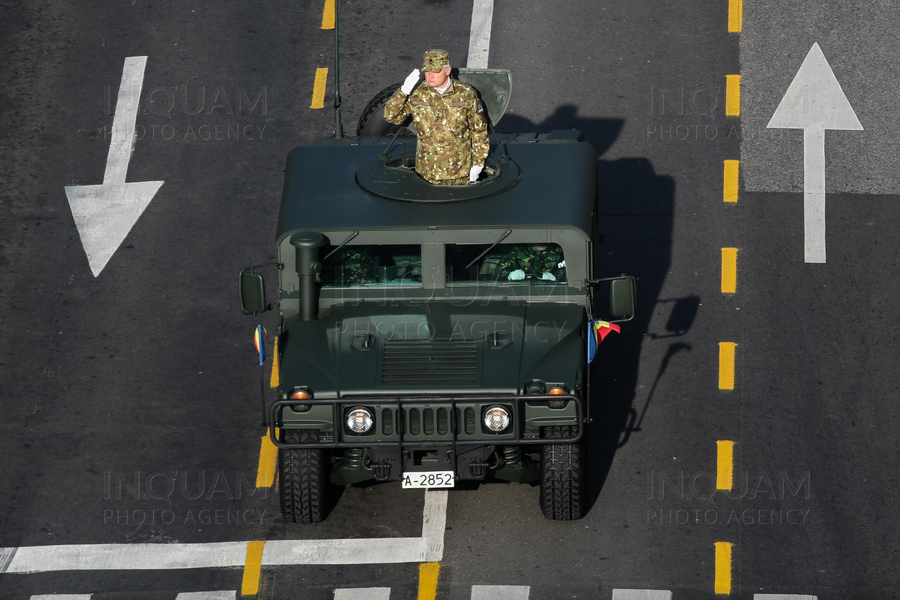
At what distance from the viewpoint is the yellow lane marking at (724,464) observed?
Result: 12609 millimetres

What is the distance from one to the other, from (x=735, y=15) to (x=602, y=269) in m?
5.33

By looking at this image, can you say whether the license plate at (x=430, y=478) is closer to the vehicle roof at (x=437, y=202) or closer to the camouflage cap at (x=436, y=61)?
the vehicle roof at (x=437, y=202)

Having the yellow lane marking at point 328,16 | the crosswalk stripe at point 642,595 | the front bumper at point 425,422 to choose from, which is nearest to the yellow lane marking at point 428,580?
the front bumper at point 425,422

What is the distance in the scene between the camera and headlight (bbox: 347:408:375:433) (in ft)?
36.3

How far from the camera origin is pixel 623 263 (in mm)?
15516

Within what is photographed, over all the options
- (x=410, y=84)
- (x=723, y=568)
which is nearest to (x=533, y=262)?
(x=410, y=84)

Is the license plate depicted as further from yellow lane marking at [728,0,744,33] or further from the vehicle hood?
yellow lane marking at [728,0,744,33]

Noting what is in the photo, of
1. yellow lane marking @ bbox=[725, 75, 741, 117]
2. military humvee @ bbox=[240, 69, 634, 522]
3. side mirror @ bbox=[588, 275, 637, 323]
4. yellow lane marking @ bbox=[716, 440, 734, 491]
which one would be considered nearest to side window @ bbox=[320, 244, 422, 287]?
military humvee @ bbox=[240, 69, 634, 522]

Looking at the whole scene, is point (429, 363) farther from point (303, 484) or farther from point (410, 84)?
point (410, 84)

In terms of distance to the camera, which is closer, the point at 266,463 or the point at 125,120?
the point at 266,463

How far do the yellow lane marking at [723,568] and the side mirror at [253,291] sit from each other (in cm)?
407

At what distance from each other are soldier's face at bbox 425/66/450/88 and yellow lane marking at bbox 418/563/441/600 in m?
3.90

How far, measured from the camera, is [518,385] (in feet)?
36.4

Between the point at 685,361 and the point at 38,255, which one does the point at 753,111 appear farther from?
the point at 38,255
